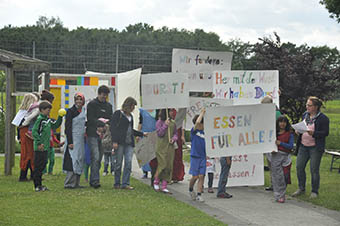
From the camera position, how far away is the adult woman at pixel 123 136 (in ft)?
38.0

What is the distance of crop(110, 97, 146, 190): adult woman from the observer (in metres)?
11.6

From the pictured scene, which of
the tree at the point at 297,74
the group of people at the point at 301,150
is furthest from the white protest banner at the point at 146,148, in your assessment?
the tree at the point at 297,74

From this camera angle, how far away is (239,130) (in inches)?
412

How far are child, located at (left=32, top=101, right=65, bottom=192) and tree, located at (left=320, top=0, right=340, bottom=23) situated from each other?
35.1 ft

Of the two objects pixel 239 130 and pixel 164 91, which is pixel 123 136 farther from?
pixel 239 130

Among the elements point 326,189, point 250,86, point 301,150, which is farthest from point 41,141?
point 326,189

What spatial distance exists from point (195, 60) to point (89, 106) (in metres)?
2.66

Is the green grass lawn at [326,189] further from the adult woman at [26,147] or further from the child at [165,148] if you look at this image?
the adult woman at [26,147]

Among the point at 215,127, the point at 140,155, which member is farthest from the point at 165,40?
the point at 215,127

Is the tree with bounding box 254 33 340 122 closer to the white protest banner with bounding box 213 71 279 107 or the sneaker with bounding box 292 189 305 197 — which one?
the white protest banner with bounding box 213 71 279 107

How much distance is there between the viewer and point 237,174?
11891mm

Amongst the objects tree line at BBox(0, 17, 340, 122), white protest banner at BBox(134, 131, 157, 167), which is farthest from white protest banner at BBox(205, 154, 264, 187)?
tree line at BBox(0, 17, 340, 122)

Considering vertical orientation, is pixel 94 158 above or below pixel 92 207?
above

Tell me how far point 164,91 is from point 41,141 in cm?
232
